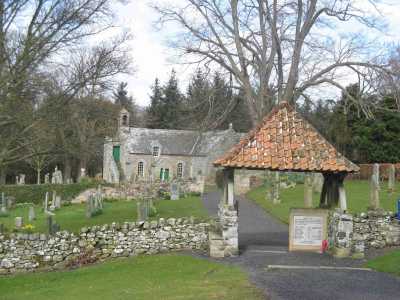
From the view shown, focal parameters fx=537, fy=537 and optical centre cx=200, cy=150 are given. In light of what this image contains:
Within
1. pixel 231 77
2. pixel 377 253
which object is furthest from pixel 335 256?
pixel 231 77

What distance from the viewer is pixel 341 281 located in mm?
11359

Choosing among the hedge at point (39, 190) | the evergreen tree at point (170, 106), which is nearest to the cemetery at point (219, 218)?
the hedge at point (39, 190)

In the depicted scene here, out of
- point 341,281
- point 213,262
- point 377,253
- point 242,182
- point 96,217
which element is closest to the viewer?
point 341,281

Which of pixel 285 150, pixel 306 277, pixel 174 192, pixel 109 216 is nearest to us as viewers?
pixel 306 277

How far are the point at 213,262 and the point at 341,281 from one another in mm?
3699

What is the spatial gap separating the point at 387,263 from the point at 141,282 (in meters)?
6.21

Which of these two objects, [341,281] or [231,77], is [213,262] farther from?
[231,77]

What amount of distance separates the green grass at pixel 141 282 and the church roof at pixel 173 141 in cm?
4145

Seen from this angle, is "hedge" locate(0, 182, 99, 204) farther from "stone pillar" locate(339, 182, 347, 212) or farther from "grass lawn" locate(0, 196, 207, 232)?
"stone pillar" locate(339, 182, 347, 212)

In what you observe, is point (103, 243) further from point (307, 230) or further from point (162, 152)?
point (162, 152)

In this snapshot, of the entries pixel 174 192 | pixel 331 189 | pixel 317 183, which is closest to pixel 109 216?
pixel 174 192

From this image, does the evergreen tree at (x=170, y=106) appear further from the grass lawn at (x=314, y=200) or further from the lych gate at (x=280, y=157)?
the lych gate at (x=280, y=157)

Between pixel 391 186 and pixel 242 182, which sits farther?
pixel 242 182

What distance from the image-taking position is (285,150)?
14844 millimetres
